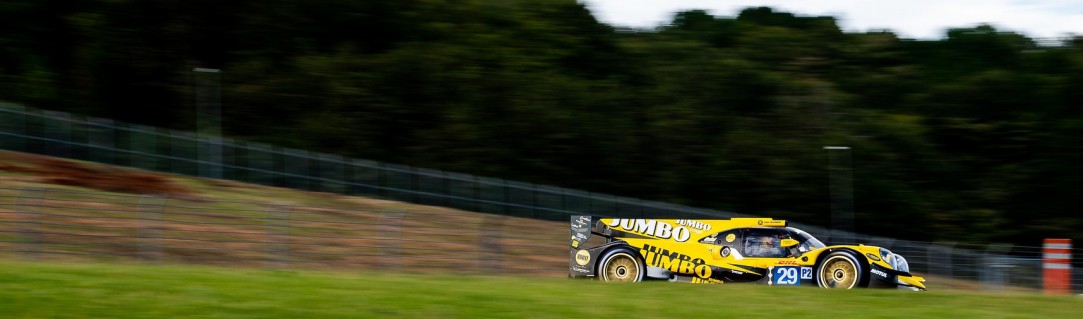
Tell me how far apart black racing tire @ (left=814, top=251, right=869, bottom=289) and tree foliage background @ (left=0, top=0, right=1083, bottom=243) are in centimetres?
3610

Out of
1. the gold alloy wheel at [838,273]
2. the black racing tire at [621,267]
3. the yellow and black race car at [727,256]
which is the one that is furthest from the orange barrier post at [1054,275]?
the black racing tire at [621,267]

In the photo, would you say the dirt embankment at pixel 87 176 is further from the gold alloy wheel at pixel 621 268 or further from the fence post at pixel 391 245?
the gold alloy wheel at pixel 621 268

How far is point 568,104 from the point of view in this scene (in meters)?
58.1

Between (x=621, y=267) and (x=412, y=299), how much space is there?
561 centimetres

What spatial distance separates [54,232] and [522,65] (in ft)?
122

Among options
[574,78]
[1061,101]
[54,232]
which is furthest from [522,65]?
[54,232]

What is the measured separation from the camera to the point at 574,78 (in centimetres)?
6078

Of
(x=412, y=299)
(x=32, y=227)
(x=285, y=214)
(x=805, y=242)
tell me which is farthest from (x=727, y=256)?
(x=32, y=227)

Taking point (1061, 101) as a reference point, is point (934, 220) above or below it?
below

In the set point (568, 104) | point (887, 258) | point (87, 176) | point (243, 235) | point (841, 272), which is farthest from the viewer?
point (568, 104)

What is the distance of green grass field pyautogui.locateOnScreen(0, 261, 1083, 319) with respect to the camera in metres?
13.5

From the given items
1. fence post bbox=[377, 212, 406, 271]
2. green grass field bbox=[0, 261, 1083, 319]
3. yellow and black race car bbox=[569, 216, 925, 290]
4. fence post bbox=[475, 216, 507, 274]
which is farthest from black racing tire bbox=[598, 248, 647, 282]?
fence post bbox=[377, 212, 406, 271]

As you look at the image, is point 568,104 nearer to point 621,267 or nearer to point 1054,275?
point 1054,275

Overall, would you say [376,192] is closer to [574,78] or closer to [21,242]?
[21,242]
